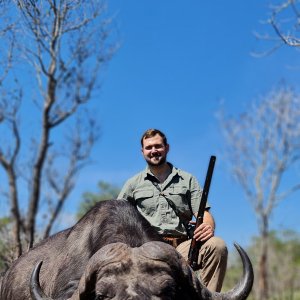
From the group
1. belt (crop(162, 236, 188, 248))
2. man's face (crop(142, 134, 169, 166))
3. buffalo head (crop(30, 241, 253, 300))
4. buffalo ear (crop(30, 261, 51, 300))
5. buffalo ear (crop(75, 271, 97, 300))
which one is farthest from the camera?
man's face (crop(142, 134, 169, 166))

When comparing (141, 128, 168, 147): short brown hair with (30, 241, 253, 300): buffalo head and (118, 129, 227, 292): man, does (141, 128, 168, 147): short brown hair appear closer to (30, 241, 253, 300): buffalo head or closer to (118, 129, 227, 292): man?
(118, 129, 227, 292): man

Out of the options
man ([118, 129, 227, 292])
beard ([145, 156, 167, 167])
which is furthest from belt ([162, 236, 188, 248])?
beard ([145, 156, 167, 167])

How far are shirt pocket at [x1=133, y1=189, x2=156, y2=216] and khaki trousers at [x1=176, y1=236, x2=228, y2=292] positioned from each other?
2.10ft

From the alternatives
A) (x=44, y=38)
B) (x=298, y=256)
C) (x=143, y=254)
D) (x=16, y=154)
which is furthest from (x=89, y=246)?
(x=298, y=256)

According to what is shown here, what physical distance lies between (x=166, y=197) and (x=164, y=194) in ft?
0.14

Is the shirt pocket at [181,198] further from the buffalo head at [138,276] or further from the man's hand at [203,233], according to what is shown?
the buffalo head at [138,276]

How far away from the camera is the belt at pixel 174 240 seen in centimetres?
747

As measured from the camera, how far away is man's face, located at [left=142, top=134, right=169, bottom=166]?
759cm

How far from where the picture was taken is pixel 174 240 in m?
7.50

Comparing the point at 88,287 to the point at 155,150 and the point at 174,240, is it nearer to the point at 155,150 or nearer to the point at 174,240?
the point at 174,240

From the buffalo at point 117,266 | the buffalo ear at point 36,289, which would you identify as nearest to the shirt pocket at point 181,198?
the buffalo at point 117,266

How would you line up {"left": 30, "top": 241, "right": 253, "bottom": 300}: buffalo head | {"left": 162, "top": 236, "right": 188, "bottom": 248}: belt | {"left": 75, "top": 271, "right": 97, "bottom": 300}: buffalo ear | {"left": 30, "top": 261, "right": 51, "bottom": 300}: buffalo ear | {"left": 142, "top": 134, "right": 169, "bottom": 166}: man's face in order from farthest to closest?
{"left": 142, "top": 134, "right": 169, "bottom": 166}: man's face
{"left": 162, "top": 236, "right": 188, "bottom": 248}: belt
{"left": 30, "top": 261, "right": 51, "bottom": 300}: buffalo ear
{"left": 75, "top": 271, "right": 97, "bottom": 300}: buffalo ear
{"left": 30, "top": 241, "right": 253, "bottom": 300}: buffalo head

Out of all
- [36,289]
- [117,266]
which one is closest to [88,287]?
[117,266]

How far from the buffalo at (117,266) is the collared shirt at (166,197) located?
1.46 ft
